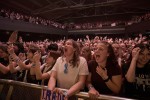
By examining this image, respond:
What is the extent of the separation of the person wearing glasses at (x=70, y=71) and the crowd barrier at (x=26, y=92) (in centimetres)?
13

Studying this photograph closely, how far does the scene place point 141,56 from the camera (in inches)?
104

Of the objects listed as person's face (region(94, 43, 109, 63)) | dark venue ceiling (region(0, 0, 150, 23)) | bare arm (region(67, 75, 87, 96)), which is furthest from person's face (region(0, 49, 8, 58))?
dark venue ceiling (region(0, 0, 150, 23))

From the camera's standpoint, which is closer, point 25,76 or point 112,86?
point 112,86

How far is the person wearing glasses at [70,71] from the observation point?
2.59 m

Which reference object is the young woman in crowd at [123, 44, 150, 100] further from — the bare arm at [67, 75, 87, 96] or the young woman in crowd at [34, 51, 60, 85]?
the young woman in crowd at [34, 51, 60, 85]

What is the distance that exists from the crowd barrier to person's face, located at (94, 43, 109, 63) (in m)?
0.59

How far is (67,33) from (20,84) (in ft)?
82.7

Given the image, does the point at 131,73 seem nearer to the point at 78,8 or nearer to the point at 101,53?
the point at 101,53

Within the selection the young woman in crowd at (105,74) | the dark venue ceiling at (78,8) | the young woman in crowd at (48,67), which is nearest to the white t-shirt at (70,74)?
the young woman in crowd at (105,74)

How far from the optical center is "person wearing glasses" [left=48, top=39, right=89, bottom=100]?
2.59m

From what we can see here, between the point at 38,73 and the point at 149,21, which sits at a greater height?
the point at 149,21

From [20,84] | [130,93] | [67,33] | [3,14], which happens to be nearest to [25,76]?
[20,84]

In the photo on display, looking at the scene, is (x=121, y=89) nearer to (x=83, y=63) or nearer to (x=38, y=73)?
(x=83, y=63)

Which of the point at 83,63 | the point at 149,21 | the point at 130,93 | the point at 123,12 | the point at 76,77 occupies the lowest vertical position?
the point at 130,93
